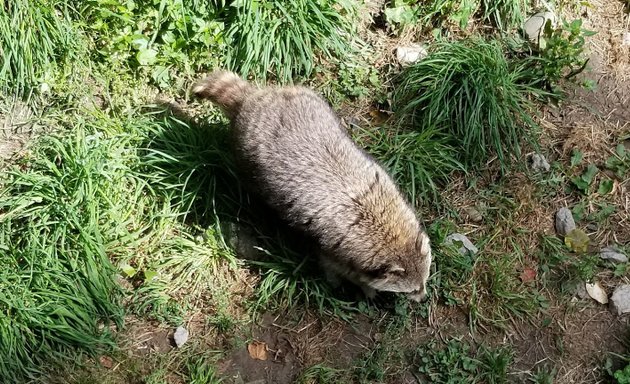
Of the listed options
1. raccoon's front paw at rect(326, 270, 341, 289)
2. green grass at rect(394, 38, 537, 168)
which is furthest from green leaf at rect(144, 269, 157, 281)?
green grass at rect(394, 38, 537, 168)

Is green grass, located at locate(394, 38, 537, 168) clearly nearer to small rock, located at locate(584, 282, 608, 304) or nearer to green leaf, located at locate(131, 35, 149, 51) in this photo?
small rock, located at locate(584, 282, 608, 304)

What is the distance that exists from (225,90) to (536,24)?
2322 millimetres

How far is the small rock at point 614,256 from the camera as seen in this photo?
4461mm

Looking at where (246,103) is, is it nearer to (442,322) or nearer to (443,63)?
(443,63)

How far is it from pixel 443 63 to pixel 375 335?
1.92 m

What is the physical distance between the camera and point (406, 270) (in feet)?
13.1

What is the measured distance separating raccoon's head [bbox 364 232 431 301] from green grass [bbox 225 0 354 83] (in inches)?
62.4

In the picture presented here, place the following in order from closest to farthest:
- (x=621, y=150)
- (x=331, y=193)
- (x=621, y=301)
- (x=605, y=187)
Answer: (x=331, y=193), (x=621, y=301), (x=605, y=187), (x=621, y=150)

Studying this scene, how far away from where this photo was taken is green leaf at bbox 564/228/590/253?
450 centimetres

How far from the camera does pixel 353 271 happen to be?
13.6 feet

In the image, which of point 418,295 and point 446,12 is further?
point 446,12

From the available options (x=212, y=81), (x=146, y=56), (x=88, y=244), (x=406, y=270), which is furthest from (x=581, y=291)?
(x=146, y=56)

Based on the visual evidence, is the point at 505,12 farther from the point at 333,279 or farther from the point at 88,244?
the point at 88,244

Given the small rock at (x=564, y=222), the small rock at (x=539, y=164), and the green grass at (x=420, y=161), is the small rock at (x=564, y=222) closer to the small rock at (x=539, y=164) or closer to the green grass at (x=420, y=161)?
the small rock at (x=539, y=164)
